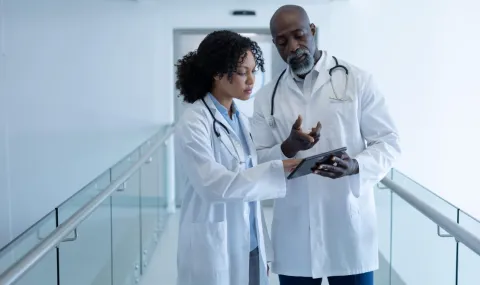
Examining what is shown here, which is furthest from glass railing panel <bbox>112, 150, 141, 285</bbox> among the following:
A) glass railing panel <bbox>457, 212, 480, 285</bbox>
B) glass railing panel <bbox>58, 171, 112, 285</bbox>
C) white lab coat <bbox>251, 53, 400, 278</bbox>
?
glass railing panel <bbox>457, 212, 480, 285</bbox>

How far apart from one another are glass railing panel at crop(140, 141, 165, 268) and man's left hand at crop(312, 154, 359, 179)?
9.42ft

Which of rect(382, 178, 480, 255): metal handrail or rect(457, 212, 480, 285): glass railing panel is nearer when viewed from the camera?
rect(382, 178, 480, 255): metal handrail

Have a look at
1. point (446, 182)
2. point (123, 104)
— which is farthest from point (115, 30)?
point (446, 182)

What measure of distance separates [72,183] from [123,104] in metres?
1.73

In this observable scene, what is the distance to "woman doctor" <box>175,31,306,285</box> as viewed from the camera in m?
2.00

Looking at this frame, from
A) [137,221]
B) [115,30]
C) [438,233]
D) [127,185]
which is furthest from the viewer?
[115,30]

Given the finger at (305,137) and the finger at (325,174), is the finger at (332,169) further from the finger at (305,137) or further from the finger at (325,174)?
the finger at (305,137)

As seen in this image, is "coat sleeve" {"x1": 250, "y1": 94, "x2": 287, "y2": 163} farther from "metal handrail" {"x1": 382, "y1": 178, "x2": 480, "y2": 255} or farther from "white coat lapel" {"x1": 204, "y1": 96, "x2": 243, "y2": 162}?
"metal handrail" {"x1": 382, "y1": 178, "x2": 480, "y2": 255}

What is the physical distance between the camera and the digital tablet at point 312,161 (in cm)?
195

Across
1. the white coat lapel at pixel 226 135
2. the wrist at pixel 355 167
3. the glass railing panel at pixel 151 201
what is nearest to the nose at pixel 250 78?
the white coat lapel at pixel 226 135

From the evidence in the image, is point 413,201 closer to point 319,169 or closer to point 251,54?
point 319,169

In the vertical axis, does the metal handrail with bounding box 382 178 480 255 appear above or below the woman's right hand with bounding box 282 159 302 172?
below

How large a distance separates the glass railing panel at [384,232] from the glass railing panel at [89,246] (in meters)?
1.63

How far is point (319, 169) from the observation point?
6.66 feet
